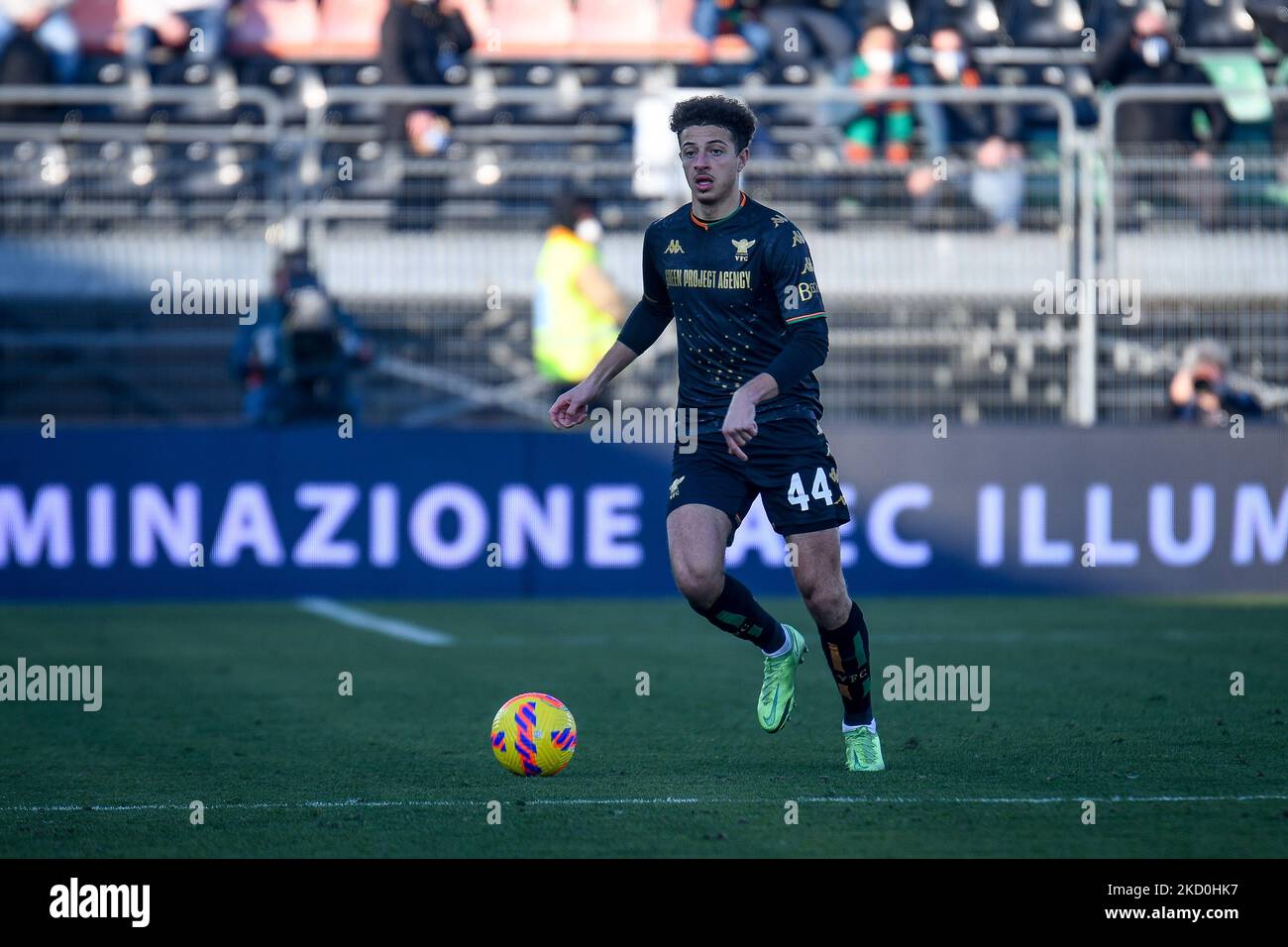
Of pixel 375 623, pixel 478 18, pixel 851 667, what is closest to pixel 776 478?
pixel 851 667

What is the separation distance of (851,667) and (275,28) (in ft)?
44.7

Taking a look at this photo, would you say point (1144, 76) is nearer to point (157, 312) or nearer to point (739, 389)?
point (157, 312)

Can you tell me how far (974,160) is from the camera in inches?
603

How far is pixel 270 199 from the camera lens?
15352 mm

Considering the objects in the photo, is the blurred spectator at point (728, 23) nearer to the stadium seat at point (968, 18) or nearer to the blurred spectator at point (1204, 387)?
the stadium seat at point (968, 18)

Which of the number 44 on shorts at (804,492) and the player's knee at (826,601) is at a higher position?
the number 44 on shorts at (804,492)

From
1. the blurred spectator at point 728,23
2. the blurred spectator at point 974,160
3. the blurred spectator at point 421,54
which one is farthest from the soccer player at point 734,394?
the blurred spectator at point 728,23

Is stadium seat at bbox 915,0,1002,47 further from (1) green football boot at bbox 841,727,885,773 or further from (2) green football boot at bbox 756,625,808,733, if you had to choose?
(1) green football boot at bbox 841,727,885,773

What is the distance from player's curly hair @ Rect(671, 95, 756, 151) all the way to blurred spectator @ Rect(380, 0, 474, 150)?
9677mm

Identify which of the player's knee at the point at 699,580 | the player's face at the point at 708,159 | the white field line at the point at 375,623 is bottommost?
the white field line at the point at 375,623

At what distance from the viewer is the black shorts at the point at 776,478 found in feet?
22.3

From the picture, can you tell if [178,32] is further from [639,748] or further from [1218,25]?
[639,748]

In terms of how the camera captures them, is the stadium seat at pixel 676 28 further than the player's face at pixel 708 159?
Yes
